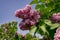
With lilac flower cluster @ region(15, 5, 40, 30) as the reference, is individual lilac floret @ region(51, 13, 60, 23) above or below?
below

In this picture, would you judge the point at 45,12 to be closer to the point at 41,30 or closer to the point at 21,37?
the point at 41,30

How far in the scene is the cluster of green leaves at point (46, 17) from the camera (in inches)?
107

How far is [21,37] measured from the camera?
4.17 m

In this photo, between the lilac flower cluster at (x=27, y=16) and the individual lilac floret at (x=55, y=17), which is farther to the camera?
the lilac flower cluster at (x=27, y=16)

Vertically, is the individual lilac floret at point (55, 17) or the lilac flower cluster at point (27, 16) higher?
the lilac flower cluster at point (27, 16)

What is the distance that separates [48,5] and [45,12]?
0.56 feet

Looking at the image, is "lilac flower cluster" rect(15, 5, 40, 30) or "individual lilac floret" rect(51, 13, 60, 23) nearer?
"individual lilac floret" rect(51, 13, 60, 23)

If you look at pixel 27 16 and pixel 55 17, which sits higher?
pixel 27 16

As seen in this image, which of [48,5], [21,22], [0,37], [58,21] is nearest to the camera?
[58,21]

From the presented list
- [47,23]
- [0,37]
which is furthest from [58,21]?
[0,37]

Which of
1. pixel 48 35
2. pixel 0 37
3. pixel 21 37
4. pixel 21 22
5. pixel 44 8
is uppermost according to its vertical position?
pixel 0 37

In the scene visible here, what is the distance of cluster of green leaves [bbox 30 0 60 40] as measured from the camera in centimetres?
271

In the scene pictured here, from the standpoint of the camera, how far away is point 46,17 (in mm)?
2889

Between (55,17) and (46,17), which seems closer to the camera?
(55,17)
